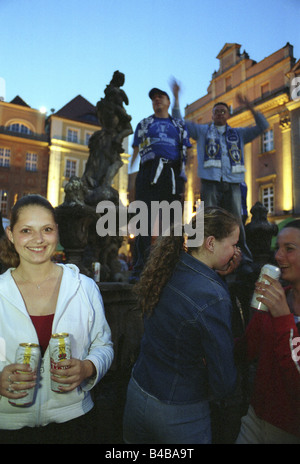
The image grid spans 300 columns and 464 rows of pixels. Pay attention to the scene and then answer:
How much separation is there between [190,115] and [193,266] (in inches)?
1252

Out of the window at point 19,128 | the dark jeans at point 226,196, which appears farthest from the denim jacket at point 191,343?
the window at point 19,128

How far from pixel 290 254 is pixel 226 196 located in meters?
3.26

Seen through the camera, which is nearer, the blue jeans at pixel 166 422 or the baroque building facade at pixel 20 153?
the blue jeans at pixel 166 422

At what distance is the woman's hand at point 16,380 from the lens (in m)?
1.37

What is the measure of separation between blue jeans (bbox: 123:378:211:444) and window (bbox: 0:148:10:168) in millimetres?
32730

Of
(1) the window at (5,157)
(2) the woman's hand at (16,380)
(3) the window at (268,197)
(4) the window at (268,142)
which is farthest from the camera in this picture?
(1) the window at (5,157)

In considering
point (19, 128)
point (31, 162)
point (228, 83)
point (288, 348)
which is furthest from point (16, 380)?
point (19, 128)

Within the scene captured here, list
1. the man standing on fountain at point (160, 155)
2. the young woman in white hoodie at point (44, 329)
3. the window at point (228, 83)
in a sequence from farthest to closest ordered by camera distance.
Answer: the window at point (228, 83) < the man standing on fountain at point (160, 155) < the young woman in white hoodie at point (44, 329)

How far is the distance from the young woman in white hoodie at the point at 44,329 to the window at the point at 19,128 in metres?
33.1

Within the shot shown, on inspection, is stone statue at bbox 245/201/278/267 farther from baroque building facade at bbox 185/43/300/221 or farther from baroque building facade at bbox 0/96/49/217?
baroque building facade at bbox 0/96/49/217

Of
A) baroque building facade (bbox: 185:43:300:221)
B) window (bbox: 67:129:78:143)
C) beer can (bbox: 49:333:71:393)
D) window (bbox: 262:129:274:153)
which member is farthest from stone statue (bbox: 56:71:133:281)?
window (bbox: 67:129:78:143)

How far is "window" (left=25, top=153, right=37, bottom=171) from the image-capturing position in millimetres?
31359

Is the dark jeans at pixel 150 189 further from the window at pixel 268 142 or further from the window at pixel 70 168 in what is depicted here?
the window at pixel 70 168

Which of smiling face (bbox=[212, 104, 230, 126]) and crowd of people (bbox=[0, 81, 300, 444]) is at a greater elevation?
smiling face (bbox=[212, 104, 230, 126])
